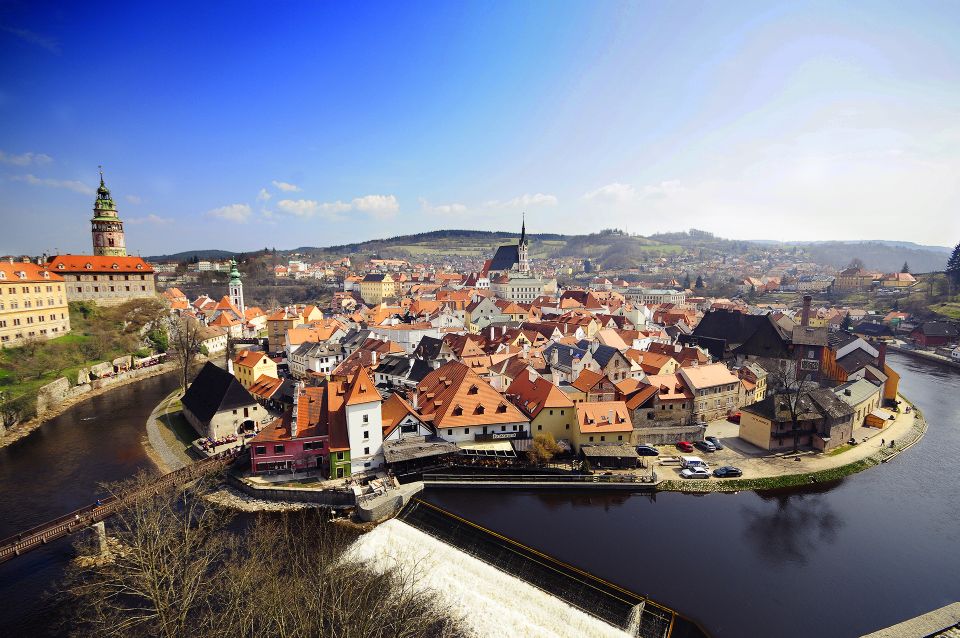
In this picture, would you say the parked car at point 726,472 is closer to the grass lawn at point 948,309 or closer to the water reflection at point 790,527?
the water reflection at point 790,527

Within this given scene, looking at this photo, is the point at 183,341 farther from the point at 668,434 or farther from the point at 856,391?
the point at 856,391

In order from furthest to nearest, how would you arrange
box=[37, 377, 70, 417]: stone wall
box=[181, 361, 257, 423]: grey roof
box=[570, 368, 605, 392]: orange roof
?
box=[37, 377, 70, 417]: stone wall → box=[570, 368, 605, 392]: orange roof → box=[181, 361, 257, 423]: grey roof

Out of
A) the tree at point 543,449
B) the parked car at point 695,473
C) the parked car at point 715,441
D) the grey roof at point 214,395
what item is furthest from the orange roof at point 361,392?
the parked car at point 715,441

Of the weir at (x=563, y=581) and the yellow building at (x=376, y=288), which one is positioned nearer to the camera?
the weir at (x=563, y=581)

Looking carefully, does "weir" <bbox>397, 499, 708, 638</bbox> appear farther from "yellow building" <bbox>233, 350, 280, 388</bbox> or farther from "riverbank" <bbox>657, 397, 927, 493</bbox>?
"yellow building" <bbox>233, 350, 280, 388</bbox>

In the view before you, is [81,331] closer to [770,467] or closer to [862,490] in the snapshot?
[770,467]

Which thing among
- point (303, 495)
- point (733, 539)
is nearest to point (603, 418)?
point (733, 539)

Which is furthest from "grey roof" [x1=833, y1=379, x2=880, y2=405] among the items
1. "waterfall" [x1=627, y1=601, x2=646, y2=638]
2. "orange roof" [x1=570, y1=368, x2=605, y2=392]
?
"waterfall" [x1=627, y1=601, x2=646, y2=638]
